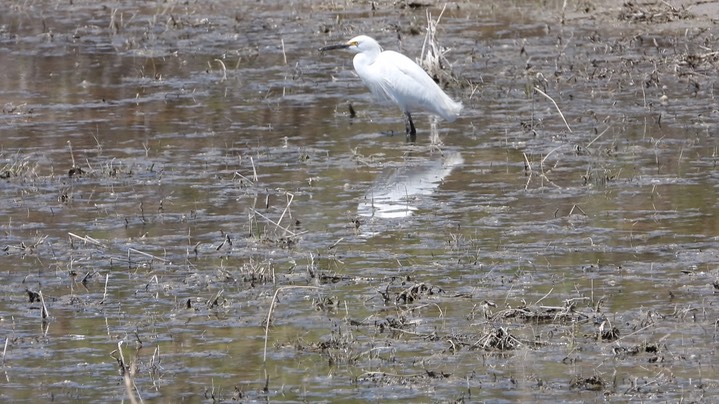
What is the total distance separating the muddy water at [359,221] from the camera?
6.92 meters

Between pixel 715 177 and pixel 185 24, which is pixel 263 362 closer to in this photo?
pixel 715 177

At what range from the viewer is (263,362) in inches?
278

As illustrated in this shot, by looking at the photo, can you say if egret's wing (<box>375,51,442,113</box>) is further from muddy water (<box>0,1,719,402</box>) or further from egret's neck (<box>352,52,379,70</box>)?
muddy water (<box>0,1,719,402</box>)

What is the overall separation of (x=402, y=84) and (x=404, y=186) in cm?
220

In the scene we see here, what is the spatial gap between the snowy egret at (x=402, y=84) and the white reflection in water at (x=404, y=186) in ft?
2.81

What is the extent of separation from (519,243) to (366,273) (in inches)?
43.6

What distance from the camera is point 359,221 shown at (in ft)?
32.1

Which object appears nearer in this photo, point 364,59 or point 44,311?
point 44,311

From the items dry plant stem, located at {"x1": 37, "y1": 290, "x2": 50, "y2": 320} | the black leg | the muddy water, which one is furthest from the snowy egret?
dry plant stem, located at {"x1": 37, "y1": 290, "x2": 50, "y2": 320}

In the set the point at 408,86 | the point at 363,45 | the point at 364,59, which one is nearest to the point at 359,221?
the point at 408,86

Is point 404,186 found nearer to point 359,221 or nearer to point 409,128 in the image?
point 359,221

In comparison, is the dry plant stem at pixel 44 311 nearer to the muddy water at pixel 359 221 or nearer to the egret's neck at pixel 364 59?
the muddy water at pixel 359 221

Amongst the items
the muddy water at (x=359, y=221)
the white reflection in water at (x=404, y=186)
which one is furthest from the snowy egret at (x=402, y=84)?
the white reflection in water at (x=404, y=186)

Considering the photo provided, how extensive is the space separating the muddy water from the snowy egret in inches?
11.8
